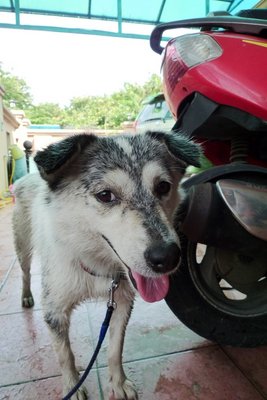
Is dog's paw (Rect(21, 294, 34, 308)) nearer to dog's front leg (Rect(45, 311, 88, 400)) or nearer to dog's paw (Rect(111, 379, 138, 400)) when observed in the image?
dog's front leg (Rect(45, 311, 88, 400))

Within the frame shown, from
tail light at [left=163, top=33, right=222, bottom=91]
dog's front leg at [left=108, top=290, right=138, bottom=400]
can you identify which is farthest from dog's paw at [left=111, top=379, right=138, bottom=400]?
tail light at [left=163, top=33, right=222, bottom=91]

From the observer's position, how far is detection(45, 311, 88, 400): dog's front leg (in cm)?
165

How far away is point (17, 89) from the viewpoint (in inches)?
1398

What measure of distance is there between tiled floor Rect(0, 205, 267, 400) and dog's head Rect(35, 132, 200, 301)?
66cm

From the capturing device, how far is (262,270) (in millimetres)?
1698

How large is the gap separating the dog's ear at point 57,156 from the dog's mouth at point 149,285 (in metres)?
0.39

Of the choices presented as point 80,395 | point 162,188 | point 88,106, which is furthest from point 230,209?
point 88,106

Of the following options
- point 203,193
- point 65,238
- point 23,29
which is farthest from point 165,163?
point 23,29

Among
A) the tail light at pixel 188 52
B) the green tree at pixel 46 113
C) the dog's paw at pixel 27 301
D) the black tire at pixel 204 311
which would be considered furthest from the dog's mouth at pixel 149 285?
the green tree at pixel 46 113

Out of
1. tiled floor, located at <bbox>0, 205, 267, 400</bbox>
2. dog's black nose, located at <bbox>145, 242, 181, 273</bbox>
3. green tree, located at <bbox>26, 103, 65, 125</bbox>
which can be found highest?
dog's black nose, located at <bbox>145, 242, 181, 273</bbox>

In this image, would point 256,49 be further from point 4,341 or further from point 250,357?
point 4,341

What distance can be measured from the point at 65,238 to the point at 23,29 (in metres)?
5.29

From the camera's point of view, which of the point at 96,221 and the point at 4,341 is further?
the point at 4,341

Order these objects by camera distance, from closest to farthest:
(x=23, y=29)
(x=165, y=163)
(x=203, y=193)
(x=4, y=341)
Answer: (x=203, y=193)
(x=165, y=163)
(x=4, y=341)
(x=23, y=29)
